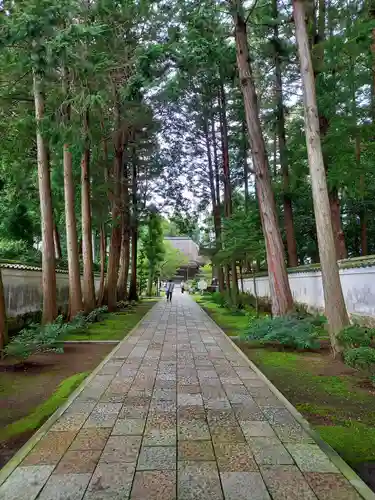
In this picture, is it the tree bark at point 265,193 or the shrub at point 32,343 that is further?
the tree bark at point 265,193

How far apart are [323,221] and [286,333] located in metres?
2.26

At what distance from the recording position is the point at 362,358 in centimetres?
609

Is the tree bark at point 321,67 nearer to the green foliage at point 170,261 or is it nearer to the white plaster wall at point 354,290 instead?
the white plaster wall at point 354,290

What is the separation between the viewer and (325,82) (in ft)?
40.2

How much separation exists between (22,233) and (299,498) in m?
18.1

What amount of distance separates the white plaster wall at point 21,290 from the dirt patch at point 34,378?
2.35m

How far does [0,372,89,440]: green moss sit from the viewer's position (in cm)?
411

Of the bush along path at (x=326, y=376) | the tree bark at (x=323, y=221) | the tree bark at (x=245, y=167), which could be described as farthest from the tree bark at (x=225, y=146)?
the tree bark at (x=323, y=221)

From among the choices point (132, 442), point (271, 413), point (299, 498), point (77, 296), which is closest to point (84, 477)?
point (132, 442)

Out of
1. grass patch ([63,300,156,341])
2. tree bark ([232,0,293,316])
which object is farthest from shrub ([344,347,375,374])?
grass patch ([63,300,156,341])

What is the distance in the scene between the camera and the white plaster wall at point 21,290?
33.9ft

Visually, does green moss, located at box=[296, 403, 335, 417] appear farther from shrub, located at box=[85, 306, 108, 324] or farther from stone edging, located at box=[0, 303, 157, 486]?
shrub, located at box=[85, 306, 108, 324]

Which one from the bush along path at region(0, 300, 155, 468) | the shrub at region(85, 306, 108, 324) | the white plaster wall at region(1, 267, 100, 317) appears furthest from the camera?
the shrub at region(85, 306, 108, 324)

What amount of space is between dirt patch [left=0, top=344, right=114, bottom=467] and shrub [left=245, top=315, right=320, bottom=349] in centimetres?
308
